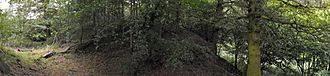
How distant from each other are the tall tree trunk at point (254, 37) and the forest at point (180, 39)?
22mm

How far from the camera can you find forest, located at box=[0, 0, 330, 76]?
908 cm

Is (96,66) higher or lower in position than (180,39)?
lower

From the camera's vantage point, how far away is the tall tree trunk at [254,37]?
331 inches

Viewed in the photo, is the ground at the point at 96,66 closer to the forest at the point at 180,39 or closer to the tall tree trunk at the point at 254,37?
the forest at the point at 180,39

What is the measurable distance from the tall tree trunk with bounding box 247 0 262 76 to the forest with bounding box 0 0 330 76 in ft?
0.07

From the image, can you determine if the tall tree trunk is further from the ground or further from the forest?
the ground

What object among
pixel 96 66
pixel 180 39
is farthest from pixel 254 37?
pixel 96 66

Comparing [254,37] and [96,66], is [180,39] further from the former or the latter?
[96,66]

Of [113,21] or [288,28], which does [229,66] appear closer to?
[288,28]

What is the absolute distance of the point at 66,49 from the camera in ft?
43.9

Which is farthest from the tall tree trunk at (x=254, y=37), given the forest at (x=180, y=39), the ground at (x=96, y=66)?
the ground at (x=96, y=66)

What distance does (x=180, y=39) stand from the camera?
10359 mm

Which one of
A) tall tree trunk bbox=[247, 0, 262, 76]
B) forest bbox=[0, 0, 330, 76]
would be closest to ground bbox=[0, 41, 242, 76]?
forest bbox=[0, 0, 330, 76]

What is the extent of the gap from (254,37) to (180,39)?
2448mm
